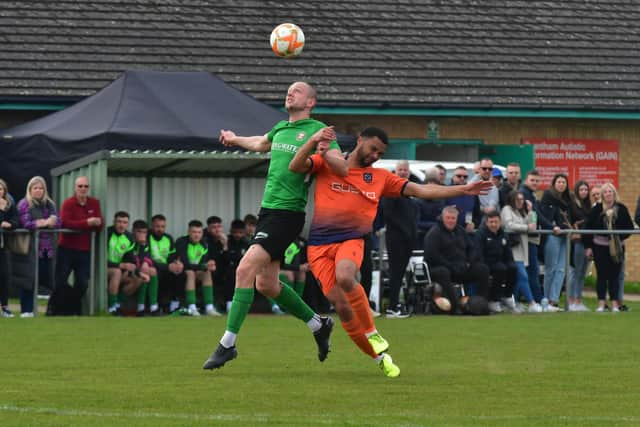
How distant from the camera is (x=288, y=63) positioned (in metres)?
30.2

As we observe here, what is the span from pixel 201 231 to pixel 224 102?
285cm

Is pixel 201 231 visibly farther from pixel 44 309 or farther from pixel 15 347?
pixel 15 347

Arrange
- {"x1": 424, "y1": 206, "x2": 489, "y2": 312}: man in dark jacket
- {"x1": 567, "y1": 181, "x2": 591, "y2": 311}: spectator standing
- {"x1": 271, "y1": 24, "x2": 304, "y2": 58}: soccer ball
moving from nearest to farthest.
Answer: {"x1": 271, "y1": 24, "x2": 304, "y2": 58}: soccer ball, {"x1": 424, "y1": 206, "x2": 489, "y2": 312}: man in dark jacket, {"x1": 567, "y1": 181, "x2": 591, "y2": 311}: spectator standing

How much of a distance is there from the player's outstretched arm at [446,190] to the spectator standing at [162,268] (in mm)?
9034

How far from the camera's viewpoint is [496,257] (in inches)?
843

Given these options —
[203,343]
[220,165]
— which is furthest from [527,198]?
[203,343]

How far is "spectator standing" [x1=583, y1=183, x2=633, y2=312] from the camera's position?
22125 mm

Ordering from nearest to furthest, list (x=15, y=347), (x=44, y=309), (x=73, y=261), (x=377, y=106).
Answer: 1. (x=15, y=347)
2. (x=73, y=261)
3. (x=44, y=309)
4. (x=377, y=106)

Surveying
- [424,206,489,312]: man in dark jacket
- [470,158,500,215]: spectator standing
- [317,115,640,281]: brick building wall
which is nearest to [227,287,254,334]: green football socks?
[424,206,489,312]: man in dark jacket

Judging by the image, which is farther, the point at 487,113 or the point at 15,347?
the point at 487,113

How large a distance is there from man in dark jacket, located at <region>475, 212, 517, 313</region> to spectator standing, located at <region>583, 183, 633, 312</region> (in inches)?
55.9

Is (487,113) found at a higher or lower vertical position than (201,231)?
higher

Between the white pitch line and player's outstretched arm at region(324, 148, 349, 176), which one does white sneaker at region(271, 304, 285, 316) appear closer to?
player's outstretched arm at region(324, 148, 349, 176)

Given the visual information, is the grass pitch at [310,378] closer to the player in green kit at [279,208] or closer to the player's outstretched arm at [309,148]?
the player in green kit at [279,208]
